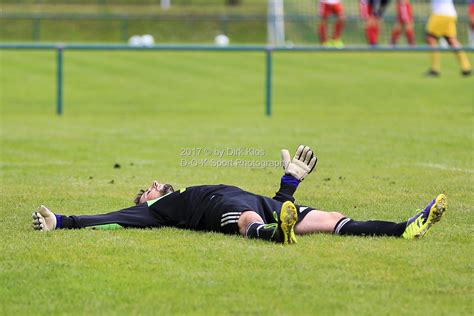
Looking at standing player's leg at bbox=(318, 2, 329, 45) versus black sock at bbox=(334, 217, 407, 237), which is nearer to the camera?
black sock at bbox=(334, 217, 407, 237)

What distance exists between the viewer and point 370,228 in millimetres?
7750

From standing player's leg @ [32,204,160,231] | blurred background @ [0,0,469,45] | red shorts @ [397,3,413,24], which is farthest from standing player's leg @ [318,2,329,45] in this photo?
standing player's leg @ [32,204,160,231]

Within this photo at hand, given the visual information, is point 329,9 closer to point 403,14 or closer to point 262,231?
point 403,14

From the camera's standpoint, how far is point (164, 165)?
41.9ft

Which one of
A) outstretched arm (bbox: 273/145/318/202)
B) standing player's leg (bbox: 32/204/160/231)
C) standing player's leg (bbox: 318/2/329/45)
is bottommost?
standing player's leg (bbox: 32/204/160/231)

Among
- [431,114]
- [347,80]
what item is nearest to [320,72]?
[347,80]

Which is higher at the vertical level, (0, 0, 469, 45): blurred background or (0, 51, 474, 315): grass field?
(0, 0, 469, 45): blurred background

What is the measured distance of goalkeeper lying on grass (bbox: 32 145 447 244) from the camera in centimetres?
752

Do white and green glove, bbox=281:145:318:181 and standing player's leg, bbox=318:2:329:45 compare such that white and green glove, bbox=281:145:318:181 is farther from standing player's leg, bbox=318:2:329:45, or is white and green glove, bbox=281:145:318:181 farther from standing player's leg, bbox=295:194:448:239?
standing player's leg, bbox=318:2:329:45

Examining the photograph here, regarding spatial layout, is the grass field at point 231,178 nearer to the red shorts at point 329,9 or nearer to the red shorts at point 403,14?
the red shorts at point 403,14

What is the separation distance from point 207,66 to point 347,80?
14.0 ft

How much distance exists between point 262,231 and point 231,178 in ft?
13.8

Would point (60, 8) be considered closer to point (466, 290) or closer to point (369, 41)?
point (369, 41)

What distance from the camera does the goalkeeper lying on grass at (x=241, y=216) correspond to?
7516mm
